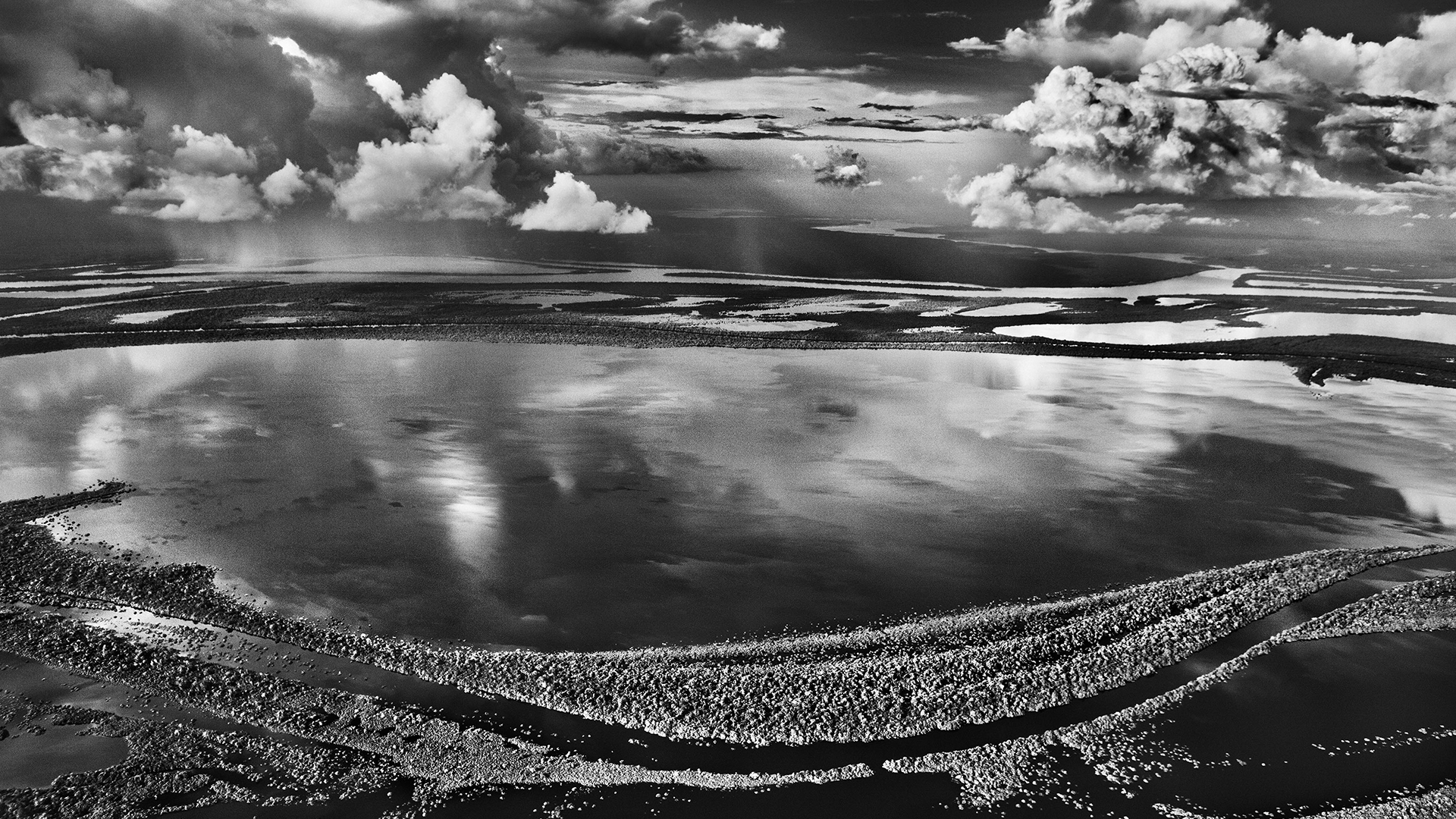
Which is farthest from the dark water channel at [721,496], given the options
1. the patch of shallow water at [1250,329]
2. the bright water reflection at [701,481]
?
the patch of shallow water at [1250,329]

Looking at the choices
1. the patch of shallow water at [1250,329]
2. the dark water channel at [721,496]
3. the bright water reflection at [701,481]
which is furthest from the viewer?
the patch of shallow water at [1250,329]

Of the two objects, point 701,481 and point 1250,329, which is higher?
point 1250,329

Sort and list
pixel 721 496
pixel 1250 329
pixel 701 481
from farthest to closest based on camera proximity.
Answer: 1. pixel 1250 329
2. pixel 701 481
3. pixel 721 496

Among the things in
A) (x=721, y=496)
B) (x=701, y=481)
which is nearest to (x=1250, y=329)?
(x=701, y=481)

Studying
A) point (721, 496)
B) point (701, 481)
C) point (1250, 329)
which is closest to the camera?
point (721, 496)

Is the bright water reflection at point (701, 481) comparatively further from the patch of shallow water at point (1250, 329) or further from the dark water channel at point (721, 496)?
the patch of shallow water at point (1250, 329)

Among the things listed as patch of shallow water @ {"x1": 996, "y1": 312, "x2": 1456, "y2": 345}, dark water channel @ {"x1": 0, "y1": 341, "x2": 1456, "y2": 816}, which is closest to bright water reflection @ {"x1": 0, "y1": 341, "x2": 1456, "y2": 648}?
dark water channel @ {"x1": 0, "y1": 341, "x2": 1456, "y2": 816}

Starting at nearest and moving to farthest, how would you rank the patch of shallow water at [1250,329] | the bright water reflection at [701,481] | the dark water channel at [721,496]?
the dark water channel at [721,496] < the bright water reflection at [701,481] < the patch of shallow water at [1250,329]

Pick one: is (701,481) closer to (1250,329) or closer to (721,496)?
(721,496)

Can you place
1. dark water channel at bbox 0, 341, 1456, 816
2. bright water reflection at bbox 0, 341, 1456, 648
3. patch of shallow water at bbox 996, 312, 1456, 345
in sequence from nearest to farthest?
1. dark water channel at bbox 0, 341, 1456, 816
2. bright water reflection at bbox 0, 341, 1456, 648
3. patch of shallow water at bbox 996, 312, 1456, 345

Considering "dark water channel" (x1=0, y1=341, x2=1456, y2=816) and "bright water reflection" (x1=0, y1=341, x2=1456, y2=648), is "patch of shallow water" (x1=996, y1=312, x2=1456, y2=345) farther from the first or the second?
"dark water channel" (x1=0, y1=341, x2=1456, y2=816)
